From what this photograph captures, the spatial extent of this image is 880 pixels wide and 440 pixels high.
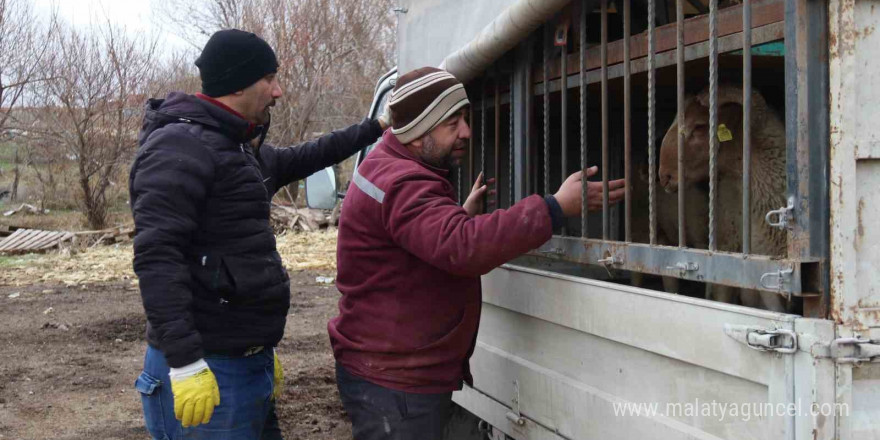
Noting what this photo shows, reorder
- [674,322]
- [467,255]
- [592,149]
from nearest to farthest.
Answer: [674,322] < [467,255] < [592,149]

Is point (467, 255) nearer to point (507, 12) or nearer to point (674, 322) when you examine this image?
point (674, 322)

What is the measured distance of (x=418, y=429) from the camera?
2838 mm

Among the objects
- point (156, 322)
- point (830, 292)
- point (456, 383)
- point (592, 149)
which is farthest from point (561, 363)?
point (592, 149)

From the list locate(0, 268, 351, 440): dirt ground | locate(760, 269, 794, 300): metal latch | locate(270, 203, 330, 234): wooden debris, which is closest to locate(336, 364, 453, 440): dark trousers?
locate(760, 269, 794, 300): metal latch

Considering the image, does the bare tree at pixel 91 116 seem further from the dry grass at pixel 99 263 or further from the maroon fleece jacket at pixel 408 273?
the maroon fleece jacket at pixel 408 273

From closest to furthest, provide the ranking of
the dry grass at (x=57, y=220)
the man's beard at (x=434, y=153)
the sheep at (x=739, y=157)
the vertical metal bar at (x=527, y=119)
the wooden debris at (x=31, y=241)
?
the man's beard at (x=434, y=153)
the sheep at (x=739, y=157)
the vertical metal bar at (x=527, y=119)
the wooden debris at (x=31, y=241)
the dry grass at (x=57, y=220)

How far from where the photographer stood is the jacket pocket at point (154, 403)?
2.82 meters

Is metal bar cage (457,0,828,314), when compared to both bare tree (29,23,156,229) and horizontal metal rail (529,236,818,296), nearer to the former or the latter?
horizontal metal rail (529,236,818,296)

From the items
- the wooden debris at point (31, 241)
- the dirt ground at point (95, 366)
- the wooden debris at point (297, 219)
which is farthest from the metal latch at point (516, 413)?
the wooden debris at point (31, 241)

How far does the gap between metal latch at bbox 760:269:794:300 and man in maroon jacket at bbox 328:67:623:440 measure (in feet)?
2.27

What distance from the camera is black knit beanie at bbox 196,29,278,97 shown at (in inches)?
116

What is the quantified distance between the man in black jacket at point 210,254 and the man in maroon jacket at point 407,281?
31 centimetres

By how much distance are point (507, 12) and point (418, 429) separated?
1.54 m

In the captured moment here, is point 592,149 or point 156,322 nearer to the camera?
point 156,322
